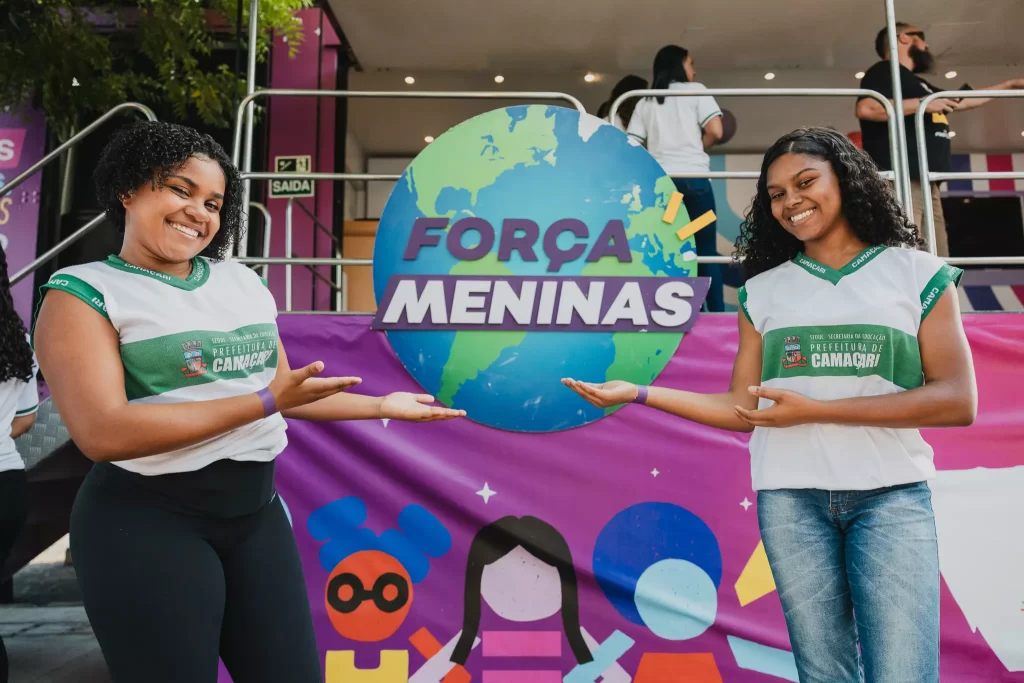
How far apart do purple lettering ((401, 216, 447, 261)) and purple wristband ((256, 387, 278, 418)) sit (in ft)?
4.58

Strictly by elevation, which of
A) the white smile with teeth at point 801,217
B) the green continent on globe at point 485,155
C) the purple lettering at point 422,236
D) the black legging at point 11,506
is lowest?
the black legging at point 11,506

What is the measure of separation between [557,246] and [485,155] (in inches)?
17.7

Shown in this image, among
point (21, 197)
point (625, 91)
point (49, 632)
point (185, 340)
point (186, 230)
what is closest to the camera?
point (185, 340)

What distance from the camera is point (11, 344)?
8.21 feet

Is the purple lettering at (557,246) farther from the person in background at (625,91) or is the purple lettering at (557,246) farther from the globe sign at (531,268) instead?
the person in background at (625,91)

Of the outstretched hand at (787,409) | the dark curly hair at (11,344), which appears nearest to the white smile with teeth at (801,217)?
the outstretched hand at (787,409)

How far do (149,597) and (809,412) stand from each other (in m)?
1.32

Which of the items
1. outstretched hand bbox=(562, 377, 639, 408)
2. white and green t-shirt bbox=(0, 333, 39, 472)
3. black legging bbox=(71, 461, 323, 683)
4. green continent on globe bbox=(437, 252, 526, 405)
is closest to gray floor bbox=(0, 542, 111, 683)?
white and green t-shirt bbox=(0, 333, 39, 472)

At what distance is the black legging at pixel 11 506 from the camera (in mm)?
2414

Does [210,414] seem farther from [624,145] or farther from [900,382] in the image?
[624,145]

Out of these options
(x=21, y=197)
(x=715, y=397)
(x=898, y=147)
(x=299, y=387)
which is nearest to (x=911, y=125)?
(x=898, y=147)

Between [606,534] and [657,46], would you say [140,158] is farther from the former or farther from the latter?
[657,46]

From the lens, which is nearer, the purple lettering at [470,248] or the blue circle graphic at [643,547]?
the blue circle graphic at [643,547]

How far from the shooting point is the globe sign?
273cm
